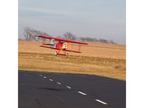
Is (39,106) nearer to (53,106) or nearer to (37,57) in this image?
(53,106)

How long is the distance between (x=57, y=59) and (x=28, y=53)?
9.70m

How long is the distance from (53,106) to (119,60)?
272 ft

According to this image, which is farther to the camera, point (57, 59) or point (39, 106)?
point (57, 59)

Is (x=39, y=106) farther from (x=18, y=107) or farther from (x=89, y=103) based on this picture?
(x=89, y=103)

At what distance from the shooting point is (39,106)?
515 inches

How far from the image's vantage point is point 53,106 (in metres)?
13.2
